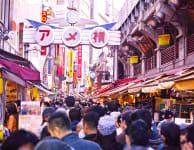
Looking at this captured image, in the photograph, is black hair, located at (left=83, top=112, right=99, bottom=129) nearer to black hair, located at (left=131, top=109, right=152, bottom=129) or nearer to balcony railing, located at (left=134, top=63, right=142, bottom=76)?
black hair, located at (left=131, top=109, right=152, bottom=129)

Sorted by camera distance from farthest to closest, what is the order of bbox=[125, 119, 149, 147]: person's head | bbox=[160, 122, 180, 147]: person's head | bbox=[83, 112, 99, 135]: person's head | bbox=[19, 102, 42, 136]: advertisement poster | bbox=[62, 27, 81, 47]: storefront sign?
bbox=[62, 27, 81, 47]: storefront sign
bbox=[19, 102, 42, 136]: advertisement poster
bbox=[83, 112, 99, 135]: person's head
bbox=[160, 122, 180, 147]: person's head
bbox=[125, 119, 149, 147]: person's head

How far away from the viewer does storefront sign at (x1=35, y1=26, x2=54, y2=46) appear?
2352 centimetres

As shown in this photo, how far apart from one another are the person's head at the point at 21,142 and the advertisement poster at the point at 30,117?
3.28m

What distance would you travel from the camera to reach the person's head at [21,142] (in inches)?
115

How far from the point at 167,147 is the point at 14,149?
256 centimetres

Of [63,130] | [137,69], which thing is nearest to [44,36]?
[137,69]

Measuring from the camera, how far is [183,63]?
16547 millimetres

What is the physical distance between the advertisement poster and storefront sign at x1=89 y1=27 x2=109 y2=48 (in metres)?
16.1

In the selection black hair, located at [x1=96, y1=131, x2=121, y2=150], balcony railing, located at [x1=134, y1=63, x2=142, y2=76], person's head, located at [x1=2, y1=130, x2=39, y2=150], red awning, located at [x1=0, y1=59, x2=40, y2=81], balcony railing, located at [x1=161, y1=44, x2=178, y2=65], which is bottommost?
black hair, located at [x1=96, y1=131, x2=121, y2=150]

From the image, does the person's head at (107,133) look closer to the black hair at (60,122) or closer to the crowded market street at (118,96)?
the crowded market street at (118,96)

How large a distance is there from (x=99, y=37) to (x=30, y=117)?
1720cm

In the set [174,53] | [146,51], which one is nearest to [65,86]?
[146,51]

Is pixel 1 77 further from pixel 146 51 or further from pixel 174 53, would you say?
pixel 146 51

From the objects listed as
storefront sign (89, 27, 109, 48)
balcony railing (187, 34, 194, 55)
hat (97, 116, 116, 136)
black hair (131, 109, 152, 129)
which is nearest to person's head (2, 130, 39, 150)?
hat (97, 116, 116, 136)
